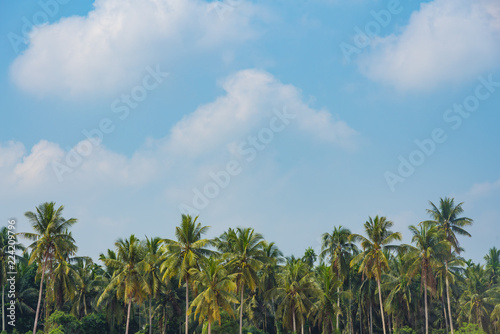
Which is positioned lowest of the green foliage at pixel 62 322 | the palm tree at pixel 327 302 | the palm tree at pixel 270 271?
the green foliage at pixel 62 322

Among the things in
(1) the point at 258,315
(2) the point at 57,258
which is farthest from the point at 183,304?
(2) the point at 57,258

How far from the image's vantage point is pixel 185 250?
155ft

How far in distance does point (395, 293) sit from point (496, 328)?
1520 centimetres

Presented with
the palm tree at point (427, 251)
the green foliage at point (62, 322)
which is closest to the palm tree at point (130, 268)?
the green foliage at point (62, 322)

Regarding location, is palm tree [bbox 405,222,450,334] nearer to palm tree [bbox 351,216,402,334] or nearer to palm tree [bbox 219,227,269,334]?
palm tree [bbox 351,216,402,334]

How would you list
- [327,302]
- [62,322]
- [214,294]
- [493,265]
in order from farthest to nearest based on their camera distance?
1. [493,265]
2. [327,302]
3. [62,322]
4. [214,294]

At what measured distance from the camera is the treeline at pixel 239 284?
47000mm

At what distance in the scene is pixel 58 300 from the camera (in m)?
51.2

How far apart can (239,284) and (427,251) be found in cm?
2170

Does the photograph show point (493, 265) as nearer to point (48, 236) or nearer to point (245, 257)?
point (245, 257)

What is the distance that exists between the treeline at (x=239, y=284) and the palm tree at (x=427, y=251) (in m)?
0.12

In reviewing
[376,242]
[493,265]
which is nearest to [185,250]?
[376,242]

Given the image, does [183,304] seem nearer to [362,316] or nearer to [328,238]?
[328,238]

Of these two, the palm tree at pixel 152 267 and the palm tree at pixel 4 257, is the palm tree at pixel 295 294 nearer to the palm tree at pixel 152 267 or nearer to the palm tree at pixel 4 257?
the palm tree at pixel 152 267
